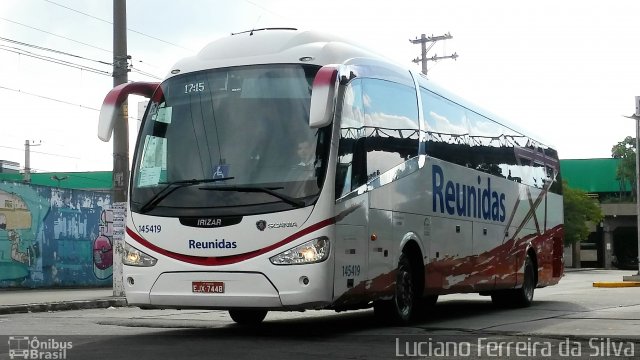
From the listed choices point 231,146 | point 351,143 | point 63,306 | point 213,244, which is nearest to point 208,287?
point 213,244

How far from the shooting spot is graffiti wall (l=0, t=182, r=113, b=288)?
25639 mm

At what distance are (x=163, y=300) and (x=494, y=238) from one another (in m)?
7.40

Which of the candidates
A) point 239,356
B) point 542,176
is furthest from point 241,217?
point 542,176

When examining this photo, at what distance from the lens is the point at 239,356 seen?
8266 mm

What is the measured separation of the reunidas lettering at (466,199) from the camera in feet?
42.7

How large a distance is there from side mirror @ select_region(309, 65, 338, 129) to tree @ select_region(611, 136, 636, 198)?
6306 centimetres

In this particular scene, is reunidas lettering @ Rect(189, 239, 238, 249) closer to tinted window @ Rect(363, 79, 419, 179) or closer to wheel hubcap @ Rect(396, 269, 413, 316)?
tinted window @ Rect(363, 79, 419, 179)

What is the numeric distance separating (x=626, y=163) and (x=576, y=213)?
1430cm

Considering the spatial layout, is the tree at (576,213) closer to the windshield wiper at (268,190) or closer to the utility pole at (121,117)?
the utility pole at (121,117)

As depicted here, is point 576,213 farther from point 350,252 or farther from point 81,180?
point 350,252

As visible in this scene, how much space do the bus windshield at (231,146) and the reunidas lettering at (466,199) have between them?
3487 mm

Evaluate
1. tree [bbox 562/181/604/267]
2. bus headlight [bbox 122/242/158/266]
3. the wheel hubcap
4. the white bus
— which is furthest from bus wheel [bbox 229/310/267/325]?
tree [bbox 562/181/604/267]

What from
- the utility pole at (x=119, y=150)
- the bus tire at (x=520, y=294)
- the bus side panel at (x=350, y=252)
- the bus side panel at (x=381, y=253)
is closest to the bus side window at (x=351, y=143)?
the bus side panel at (x=350, y=252)

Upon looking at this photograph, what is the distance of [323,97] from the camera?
9.09 meters
